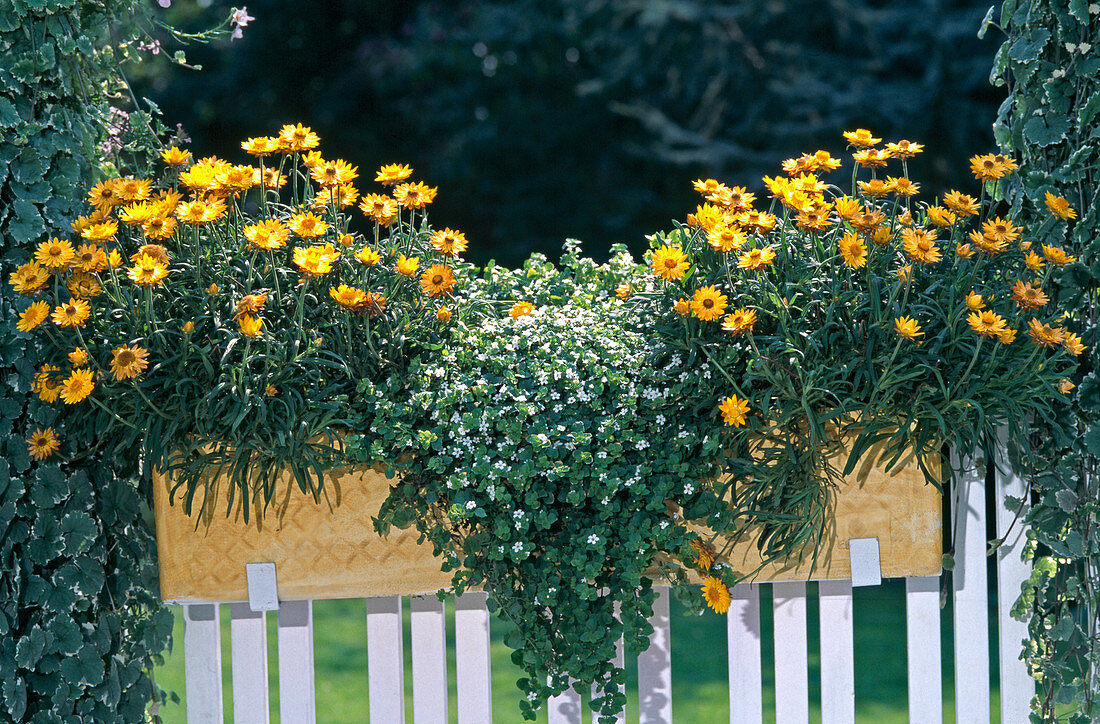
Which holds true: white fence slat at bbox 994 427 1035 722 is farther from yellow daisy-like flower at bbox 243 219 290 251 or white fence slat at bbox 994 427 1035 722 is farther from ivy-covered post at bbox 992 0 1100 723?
yellow daisy-like flower at bbox 243 219 290 251

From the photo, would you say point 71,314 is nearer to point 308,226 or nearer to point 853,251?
point 308,226

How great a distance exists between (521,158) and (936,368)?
5113mm

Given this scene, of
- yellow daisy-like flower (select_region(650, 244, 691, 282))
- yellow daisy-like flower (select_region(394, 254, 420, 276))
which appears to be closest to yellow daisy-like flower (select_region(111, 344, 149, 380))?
yellow daisy-like flower (select_region(394, 254, 420, 276))

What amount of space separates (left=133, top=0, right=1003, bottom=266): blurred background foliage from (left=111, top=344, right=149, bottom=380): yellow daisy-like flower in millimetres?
4210

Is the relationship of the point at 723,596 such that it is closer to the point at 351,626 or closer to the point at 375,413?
the point at 375,413

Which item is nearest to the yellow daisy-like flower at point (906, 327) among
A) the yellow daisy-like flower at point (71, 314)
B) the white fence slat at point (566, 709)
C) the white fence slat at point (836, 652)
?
the white fence slat at point (836, 652)

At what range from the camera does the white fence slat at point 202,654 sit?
181 centimetres

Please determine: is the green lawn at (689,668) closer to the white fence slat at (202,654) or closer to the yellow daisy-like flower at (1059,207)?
the white fence slat at (202,654)

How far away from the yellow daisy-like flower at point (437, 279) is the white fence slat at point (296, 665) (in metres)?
0.66

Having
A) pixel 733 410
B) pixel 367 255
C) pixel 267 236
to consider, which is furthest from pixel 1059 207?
pixel 267 236

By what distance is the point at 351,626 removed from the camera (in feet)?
13.1

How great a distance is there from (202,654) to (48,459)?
0.48 m

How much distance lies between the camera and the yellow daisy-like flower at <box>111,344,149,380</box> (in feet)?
4.61

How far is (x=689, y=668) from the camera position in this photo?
11.6 feet
